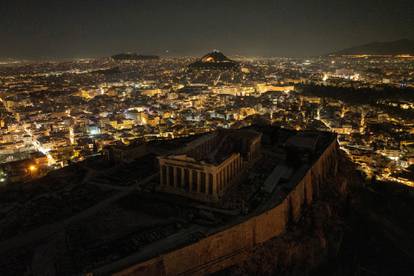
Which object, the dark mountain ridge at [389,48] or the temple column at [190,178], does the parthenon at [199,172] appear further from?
the dark mountain ridge at [389,48]

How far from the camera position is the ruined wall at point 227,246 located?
11453mm

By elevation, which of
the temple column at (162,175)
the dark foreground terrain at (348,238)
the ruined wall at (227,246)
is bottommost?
the dark foreground terrain at (348,238)

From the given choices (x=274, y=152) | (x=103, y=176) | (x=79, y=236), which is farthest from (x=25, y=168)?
(x=274, y=152)

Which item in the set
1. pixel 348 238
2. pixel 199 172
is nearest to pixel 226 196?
pixel 199 172

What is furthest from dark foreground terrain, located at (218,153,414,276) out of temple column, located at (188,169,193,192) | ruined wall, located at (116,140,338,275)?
temple column, located at (188,169,193,192)

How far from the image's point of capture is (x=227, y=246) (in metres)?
13.2

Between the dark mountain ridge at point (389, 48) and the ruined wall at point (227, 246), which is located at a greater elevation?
the dark mountain ridge at point (389, 48)

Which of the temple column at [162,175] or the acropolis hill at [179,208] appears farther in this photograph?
the temple column at [162,175]

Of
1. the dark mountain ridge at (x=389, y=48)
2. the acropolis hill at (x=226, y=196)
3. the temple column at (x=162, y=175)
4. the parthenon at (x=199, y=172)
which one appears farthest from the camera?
the dark mountain ridge at (x=389, y=48)

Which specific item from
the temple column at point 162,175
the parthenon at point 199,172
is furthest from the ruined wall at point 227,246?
the temple column at point 162,175

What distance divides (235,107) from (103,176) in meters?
31.7

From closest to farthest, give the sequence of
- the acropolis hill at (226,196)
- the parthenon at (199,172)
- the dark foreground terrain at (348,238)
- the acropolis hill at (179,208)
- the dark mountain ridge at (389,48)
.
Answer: the acropolis hill at (179,208), the acropolis hill at (226,196), the dark foreground terrain at (348,238), the parthenon at (199,172), the dark mountain ridge at (389,48)

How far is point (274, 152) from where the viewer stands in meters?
23.1

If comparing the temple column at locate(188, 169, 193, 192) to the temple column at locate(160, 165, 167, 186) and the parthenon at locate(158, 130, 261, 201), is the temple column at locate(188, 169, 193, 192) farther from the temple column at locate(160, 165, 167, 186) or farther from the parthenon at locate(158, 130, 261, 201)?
the temple column at locate(160, 165, 167, 186)
